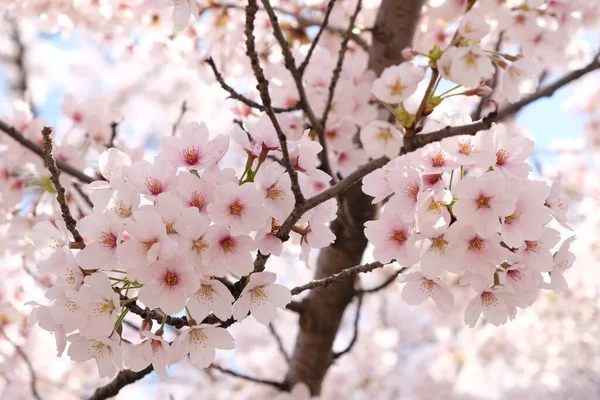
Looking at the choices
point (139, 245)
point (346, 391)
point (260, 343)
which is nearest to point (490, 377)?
point (346, 391)

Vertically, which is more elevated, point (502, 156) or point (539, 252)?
point (502, 156)

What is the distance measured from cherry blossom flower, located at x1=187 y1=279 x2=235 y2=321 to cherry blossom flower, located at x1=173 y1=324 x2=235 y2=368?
1.8 inches

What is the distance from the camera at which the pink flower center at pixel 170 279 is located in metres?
0.87

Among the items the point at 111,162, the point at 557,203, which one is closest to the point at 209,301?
the point at 111,162

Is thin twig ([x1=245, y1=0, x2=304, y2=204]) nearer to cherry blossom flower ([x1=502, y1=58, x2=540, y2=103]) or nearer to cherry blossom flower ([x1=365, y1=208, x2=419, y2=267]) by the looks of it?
cherry blossom flower ([x1=365, y1=208, x2=419, y2=267])

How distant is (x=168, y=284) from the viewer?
0.88 metres

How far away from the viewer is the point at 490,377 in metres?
4.08

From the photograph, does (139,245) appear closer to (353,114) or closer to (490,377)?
(353,114)

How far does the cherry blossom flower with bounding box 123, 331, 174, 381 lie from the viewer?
0.94 meters

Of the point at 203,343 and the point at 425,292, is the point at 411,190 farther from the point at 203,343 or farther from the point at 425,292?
the point at 203,343

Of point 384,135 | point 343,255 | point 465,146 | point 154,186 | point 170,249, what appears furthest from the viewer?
point 343,255

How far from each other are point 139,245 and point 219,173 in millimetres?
173

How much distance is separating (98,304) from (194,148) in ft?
0.98

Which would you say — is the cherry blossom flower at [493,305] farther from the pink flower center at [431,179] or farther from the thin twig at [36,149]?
the thin twig at [36,149]
